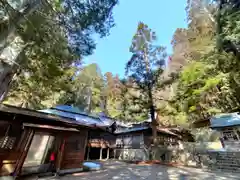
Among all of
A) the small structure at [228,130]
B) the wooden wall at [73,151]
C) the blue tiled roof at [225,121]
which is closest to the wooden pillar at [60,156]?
the wooden wall at [73,151]

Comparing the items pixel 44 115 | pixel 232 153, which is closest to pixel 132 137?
pixel 232 153

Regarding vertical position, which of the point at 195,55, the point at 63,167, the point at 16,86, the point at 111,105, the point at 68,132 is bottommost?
the point at 63,167

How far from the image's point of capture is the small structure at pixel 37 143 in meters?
5.43

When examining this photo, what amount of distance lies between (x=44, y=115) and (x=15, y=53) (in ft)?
9.91

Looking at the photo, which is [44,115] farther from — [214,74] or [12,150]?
[214,74]

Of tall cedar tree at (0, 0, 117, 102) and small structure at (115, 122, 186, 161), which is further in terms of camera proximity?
small structure at (115, 122, 186, 161)

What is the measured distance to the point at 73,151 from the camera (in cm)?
788

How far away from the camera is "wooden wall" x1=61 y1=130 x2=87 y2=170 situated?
285 inches

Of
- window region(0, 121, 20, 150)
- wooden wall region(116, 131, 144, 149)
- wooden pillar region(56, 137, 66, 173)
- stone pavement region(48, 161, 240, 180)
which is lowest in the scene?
stone pavement region(48, 161, 240, 180)

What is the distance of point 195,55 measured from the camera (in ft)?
62.4

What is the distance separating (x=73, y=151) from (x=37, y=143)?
7.27 ft

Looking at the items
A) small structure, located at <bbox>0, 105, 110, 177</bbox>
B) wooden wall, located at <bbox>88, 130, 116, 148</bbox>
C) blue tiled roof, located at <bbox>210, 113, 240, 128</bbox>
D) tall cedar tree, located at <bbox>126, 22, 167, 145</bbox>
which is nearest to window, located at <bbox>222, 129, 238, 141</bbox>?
blue tiled roof, located at <bbox>210, 113, 240, 128</bbox>

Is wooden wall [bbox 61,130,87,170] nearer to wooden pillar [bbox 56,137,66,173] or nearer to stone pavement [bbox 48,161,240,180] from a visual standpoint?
wooden pillar [bbox 56,137,66,173]

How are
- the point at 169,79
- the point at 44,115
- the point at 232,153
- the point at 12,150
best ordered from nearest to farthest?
the point at 12,150, the point at 44,115, the point at 232,153, the point at 169,79
